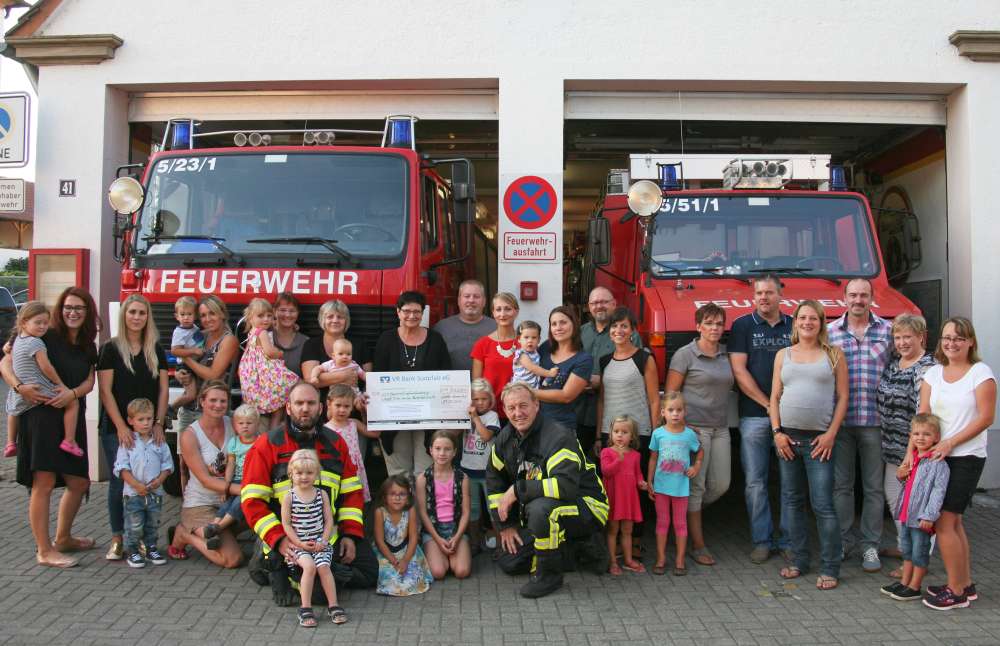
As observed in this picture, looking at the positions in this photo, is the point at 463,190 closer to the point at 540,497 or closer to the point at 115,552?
the point at 540,497

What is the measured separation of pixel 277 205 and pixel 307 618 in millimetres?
3223

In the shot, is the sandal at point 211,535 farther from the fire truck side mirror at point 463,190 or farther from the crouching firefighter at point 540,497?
the fire truck side mirror at point 463,190

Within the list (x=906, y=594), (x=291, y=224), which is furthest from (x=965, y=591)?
(x=291, y=224)

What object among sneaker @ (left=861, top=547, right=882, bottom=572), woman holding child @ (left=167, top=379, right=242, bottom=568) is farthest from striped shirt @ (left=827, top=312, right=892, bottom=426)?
woman holding child @ (left=167, top=379, right=242, bottom=568)

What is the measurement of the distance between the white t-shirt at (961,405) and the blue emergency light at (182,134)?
5.89 meters

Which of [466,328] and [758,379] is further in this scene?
[466,328]

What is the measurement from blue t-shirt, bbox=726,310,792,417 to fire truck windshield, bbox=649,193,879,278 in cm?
138

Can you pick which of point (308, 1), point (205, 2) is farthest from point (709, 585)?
point (205, 2)

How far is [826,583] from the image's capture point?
4770 mm

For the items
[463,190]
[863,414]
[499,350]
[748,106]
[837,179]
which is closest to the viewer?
[863,414]

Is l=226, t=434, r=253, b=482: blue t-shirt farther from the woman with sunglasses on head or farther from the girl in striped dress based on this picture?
the woman with sunglasses on head

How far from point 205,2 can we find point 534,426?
18.9ft

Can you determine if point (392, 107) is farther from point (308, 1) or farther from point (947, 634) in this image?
point (947, 634)

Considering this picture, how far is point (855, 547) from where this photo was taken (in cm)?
550
